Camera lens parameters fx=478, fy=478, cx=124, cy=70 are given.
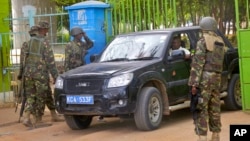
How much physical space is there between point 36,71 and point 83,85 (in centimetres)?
155

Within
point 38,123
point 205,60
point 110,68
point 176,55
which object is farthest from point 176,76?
point 38,123

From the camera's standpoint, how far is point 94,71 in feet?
25.7

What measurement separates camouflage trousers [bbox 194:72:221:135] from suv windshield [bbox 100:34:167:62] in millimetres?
1941

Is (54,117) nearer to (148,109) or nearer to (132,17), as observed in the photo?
(148,109)

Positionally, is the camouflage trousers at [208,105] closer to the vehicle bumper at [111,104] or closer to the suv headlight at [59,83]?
the vehicle bumper at [111,104]

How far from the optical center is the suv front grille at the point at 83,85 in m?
7.58

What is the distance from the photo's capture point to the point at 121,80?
24.4 feet

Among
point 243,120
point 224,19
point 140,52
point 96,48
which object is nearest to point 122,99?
point 140,52

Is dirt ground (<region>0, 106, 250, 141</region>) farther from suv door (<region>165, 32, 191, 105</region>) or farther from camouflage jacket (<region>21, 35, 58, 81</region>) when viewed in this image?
camouflage jacket (<region>21, 35, 58, 81</region>)

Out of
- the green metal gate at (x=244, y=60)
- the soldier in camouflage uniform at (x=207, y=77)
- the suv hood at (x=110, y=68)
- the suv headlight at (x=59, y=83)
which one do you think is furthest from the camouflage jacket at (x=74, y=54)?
the soldier in camouflage uniform at (x=207, y=77)

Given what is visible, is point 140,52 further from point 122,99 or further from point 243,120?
point 243,120

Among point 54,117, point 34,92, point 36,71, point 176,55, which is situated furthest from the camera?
point 54,117

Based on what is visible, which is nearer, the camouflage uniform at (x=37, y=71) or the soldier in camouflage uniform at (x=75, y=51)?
the camouflage uniform at (x=37, y=71)

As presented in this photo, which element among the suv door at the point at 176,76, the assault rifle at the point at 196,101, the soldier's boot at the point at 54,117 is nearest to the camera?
the assault rifle at the point at 196,101
